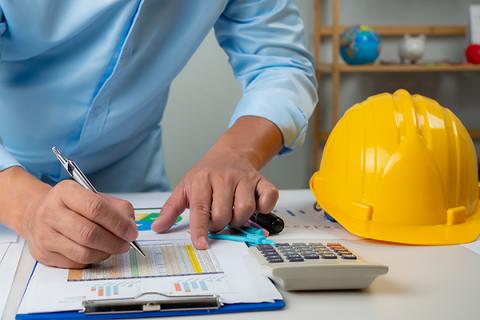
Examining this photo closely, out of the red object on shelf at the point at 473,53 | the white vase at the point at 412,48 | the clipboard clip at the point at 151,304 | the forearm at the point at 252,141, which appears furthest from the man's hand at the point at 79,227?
the red object on shelf at the point at 473,53

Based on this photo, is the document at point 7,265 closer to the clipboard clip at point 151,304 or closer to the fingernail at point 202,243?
the clipboard clip at point 151,304

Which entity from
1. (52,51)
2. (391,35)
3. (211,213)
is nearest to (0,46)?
(52,51)

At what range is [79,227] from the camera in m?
0.63

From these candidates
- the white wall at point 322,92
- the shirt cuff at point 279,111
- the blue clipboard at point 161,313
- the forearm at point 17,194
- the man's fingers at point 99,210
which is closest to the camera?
the blue clipboard at point 161,313

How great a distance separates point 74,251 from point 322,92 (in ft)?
7.93

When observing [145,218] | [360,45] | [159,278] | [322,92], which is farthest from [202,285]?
[322,92]

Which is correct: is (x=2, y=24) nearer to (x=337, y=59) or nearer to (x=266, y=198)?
(x=266, y=198)

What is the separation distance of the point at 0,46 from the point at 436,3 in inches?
94.5

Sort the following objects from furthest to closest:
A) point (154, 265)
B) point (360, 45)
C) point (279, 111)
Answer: point (360, 45) → point (279, 111) → point (154, 265)

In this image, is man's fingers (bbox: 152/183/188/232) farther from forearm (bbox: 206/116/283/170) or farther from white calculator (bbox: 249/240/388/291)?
white calculator (bbox: 249/240/388/291)

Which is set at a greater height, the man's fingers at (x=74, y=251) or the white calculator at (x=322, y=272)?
the man's fingers at (x=74, y=251)

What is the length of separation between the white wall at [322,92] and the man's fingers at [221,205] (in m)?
2.04

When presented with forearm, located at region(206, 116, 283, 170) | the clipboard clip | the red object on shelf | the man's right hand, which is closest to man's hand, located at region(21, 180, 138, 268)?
the man's right hand

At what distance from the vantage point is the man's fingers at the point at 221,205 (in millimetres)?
768
